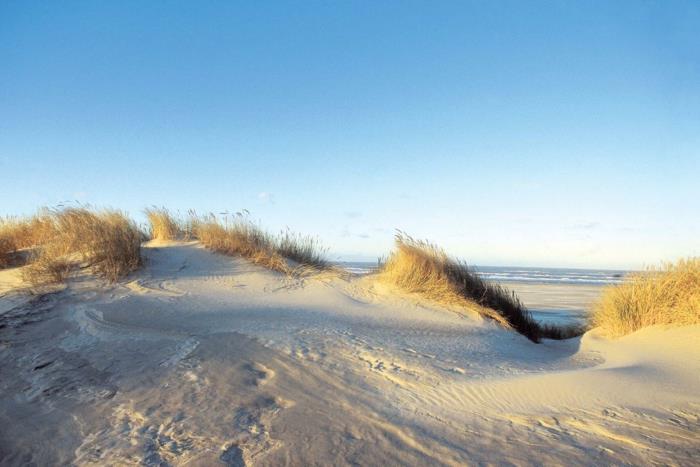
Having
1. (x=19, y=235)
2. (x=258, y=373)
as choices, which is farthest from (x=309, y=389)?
(x=19, y=235)

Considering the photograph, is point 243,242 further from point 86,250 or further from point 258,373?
point 258,373

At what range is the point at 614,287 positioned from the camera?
26.7 ft

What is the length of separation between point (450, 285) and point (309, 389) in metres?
4.88

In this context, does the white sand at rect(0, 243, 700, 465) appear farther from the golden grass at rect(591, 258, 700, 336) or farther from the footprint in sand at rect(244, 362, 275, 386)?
the golden grass at rect(591, 258, 700, 336)

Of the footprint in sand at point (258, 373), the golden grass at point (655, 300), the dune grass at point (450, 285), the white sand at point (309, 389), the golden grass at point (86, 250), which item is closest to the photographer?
the white sand at point (309, 389)

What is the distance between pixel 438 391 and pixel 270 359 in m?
1.60

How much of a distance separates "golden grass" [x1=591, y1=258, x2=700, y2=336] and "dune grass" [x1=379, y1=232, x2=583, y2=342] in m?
1.33

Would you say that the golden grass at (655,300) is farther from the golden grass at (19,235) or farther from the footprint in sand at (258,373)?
the golden grass at (19,235)

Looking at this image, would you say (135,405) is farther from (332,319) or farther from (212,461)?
(332,319)

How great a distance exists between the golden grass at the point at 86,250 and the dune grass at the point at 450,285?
14.9 ft

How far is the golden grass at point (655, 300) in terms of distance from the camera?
6.39 meters

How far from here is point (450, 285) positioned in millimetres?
8133

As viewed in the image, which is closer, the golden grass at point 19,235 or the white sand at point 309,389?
the white sand at point 309,389

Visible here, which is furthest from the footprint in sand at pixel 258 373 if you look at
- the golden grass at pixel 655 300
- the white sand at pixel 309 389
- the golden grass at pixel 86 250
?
the golden grass at pixel 655 300
